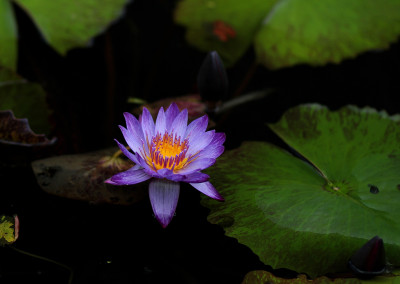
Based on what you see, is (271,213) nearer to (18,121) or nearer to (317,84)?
(18,121)

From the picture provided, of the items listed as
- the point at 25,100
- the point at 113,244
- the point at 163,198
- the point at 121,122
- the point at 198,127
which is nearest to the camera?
the point at 163,198

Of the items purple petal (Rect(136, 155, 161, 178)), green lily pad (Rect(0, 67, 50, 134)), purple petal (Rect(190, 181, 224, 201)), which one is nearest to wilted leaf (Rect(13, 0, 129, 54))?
green lily pad (Rect(0, 67, 50, 134))

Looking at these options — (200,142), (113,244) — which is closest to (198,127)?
(200,142)

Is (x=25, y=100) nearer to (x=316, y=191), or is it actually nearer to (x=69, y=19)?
(x=69, y=19)

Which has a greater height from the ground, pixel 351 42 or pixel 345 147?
pixel 351 42

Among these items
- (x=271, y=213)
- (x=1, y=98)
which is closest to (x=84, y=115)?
(x=1, y=98)

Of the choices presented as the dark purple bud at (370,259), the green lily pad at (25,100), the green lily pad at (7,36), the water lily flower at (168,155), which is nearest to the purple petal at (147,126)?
the water lily flower at (168,155)
